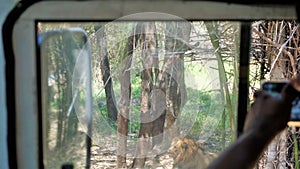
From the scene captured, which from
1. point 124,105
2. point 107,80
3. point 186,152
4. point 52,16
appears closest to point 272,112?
point 52,16

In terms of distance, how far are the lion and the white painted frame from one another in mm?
501

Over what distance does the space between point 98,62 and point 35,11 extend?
404 millimetres

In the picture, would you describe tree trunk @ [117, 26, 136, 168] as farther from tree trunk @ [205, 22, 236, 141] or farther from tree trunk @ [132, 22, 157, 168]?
tree trunk @ [205, 22, 236, 141]

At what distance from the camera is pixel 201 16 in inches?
36.3

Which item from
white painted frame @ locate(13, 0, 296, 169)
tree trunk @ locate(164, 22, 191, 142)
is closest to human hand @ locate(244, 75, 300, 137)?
white painted frame @ locate(13, 0, 296, 169)

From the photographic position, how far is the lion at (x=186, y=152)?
1272mm

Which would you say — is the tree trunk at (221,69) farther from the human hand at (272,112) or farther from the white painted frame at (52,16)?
the human hand at (272,112)

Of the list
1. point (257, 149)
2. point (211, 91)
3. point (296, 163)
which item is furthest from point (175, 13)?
point (296, 163)

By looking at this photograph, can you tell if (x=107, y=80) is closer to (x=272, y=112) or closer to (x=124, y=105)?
(x=124, y=105)

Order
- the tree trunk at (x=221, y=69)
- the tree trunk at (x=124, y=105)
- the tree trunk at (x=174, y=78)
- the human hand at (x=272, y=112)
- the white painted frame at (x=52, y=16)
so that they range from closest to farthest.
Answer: the human hand at (x=272, y=112) → the white painted frame at (x=52, y=16) → the tree trunk at (x=221, y=69) → the tree trunk at (x=174, y=78) → the tree trunk at (x=124, y=105)

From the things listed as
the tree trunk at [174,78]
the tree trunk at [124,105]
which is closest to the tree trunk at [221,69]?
the tree trunk at [174,78]

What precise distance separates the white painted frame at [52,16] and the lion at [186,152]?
0.50 m

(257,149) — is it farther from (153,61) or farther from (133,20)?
(153,61)

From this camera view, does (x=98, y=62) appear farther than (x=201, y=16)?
Yes
